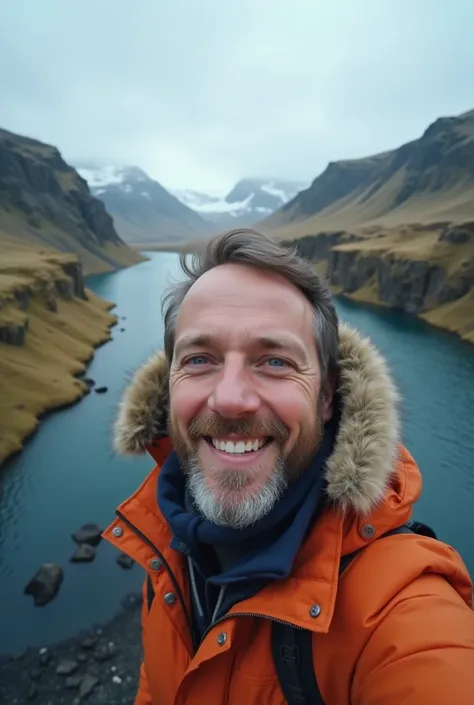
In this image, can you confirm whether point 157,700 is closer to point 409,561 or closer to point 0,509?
point 409,561

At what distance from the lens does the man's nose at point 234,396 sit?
Result: 11.9 feet

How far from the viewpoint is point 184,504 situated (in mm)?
4477

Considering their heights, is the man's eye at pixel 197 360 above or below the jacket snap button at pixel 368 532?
above

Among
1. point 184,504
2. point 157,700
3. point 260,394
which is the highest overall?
point 260,394

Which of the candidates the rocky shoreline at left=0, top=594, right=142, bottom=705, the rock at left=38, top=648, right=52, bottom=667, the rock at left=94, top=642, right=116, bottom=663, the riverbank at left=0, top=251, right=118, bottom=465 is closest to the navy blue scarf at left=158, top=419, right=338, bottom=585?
the rocky shoreline at left=0, top=594, right=142, bottom=705

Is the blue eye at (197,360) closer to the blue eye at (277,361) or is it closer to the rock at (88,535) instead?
the blue eye at (277,361)

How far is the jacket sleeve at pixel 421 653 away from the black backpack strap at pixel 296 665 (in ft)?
1.03

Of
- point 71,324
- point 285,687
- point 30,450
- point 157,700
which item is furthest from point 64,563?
point 71,324

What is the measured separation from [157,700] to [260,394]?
3324mm

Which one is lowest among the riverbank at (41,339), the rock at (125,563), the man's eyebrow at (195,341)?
the rock at (125,563)

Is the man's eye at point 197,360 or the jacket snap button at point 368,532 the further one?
the man's eye at point 197,360

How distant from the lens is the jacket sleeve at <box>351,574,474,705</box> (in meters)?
2.65

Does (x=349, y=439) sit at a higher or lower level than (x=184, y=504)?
higher

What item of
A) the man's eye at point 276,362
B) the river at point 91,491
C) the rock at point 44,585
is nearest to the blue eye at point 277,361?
the man's eye at point 276,362
